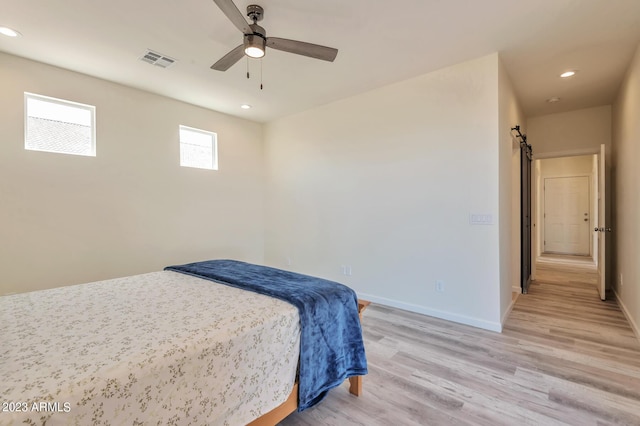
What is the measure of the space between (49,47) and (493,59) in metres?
4.27

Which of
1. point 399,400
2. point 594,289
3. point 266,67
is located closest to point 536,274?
point 594,289

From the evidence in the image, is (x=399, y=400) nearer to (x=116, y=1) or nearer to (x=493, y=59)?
(x=493, y=59)

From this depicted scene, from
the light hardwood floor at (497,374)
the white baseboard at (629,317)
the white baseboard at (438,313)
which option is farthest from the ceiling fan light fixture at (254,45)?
the white baseboard at (629,317)

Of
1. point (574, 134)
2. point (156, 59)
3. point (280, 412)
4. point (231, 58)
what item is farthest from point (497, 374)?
point (574, 134)

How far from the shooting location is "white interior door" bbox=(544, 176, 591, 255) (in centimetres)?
730

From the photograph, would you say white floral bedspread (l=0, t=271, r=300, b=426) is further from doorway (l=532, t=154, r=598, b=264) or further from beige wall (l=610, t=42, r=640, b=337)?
doorway (l=532, t=154, r=598, b=264)

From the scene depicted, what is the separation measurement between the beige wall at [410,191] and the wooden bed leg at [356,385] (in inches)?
68.5

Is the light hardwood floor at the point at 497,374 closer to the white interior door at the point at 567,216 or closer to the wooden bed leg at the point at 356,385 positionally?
the wooden bed leg at the point at 356,385

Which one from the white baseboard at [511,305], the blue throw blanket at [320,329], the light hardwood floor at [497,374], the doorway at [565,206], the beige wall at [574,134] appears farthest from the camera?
the doorway at [565,206]

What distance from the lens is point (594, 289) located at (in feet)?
14.7

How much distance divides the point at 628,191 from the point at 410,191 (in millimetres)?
2314

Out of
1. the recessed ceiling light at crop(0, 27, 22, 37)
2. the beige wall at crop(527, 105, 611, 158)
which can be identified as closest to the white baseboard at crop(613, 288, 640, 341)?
the beige wall at crop(527, 105, 611, 158)

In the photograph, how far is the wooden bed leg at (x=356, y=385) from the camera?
1.98 metres

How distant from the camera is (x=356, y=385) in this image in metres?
1.98
